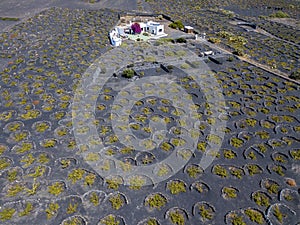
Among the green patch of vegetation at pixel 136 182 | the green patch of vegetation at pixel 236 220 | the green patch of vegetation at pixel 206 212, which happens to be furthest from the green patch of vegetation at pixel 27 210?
the green patch of vegetation at pixel 236 220

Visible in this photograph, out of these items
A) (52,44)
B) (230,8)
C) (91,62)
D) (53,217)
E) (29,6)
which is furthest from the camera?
(230,8)

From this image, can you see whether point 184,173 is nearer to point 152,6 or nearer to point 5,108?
point 5,108

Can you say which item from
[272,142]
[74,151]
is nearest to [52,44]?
[74,151]

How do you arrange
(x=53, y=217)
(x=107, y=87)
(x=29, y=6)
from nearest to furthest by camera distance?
(x=53, y=217) < (x=107, y=87) < (x=29, y=6)

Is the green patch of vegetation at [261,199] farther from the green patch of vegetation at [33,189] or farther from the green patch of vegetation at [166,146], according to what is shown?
the green patch of vegetation at [33,189]

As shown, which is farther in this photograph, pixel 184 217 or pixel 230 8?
pixel 230 8

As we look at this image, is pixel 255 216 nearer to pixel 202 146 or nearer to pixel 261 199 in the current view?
pixel 261 199
